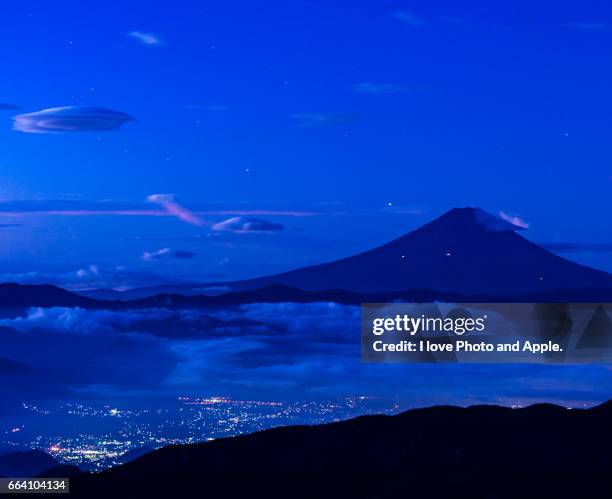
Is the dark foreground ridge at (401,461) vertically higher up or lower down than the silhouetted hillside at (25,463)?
higher up

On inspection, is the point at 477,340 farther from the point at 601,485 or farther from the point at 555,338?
the point at 601,485

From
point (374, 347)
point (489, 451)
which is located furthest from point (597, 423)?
point (374, 347)

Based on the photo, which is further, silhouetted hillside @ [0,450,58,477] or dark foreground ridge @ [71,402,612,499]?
silhouetted hillside @ [0,450,58,477]

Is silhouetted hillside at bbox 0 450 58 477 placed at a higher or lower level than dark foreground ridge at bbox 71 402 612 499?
lower

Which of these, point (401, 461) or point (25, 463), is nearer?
point (401, 461)

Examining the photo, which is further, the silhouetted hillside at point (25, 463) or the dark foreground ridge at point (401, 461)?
the silhouetted hillside at point (25, 463)

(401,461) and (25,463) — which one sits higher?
(401,461)

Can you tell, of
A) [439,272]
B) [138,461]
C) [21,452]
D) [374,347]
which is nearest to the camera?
[374,347]

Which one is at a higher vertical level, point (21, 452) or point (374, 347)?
Result: point (374, 347)
